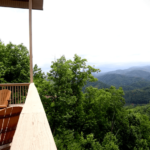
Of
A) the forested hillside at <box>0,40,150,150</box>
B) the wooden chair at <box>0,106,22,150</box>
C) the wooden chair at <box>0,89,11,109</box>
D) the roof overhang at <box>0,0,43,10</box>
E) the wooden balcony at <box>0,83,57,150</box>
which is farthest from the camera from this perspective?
the forested hillside at <box>0,40,150,150</box>

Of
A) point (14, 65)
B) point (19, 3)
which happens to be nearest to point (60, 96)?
point (14, 65)

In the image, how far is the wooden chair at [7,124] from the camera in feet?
4.57

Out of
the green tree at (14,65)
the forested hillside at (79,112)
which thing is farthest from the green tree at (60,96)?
the green tree at (14,65)

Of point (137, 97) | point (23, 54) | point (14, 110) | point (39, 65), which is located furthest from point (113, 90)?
point (137, 97)

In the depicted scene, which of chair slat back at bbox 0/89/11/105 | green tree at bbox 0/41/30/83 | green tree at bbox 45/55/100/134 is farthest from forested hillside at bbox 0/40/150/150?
chair slat back at bbox 0/89/11/105

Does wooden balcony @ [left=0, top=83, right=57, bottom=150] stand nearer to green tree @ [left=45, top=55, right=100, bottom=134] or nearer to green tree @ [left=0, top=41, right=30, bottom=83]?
green tree @ [left=45, top=55, right=100, bottom=134]

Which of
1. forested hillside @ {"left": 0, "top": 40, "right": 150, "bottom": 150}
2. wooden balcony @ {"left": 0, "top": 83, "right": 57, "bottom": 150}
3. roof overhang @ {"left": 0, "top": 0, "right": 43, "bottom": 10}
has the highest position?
roof overhang @ {"left": 0, "top": 0, "right": 43, "bottom": 10}

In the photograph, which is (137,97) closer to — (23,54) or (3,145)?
(23,54)

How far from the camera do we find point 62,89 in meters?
14.0

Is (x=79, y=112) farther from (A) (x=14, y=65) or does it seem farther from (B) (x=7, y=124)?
(B) (x=7, y=124)

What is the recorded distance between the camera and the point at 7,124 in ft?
4.75

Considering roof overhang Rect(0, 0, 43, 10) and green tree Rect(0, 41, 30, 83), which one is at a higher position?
roof overhang Rect(0, 0, 43, 10)

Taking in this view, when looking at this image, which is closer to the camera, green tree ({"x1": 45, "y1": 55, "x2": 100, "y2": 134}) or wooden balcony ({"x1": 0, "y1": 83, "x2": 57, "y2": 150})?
wooden balcony ({"x1": 0, "y1": 83, "x2": 57, "y2": 150})

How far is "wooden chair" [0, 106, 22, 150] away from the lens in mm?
1393
